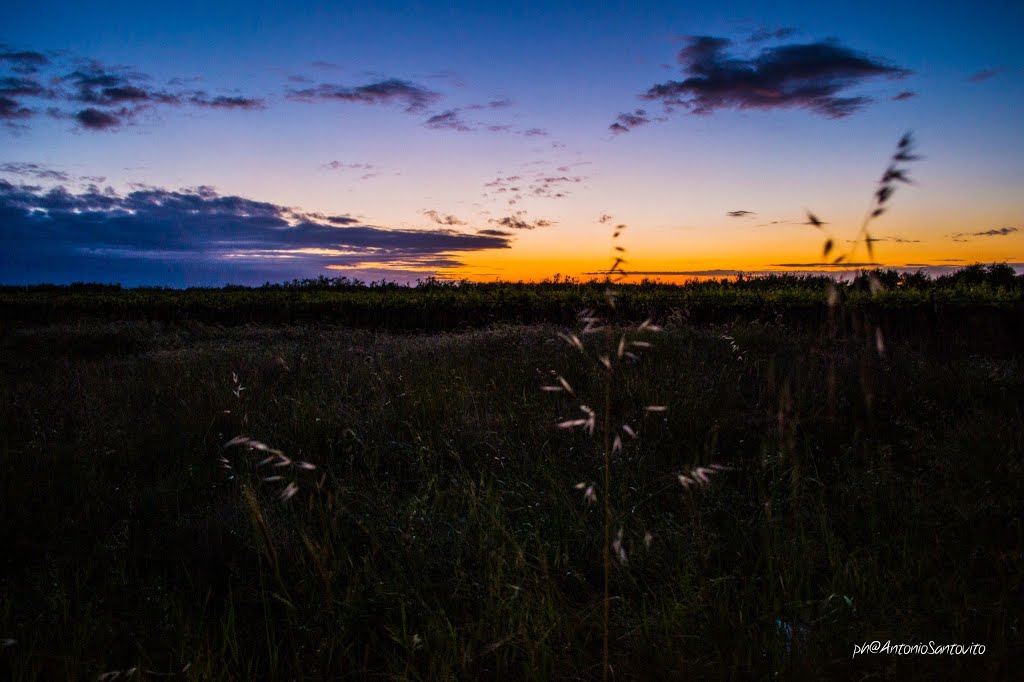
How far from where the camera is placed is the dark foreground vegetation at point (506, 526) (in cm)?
201

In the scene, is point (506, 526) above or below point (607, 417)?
below

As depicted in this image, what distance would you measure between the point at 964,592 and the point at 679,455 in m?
2.10

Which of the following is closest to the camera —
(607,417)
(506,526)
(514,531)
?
(607,417)

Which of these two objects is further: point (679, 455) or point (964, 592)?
point (679, 455)

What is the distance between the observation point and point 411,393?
5.31 m

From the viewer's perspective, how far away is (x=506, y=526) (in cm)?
292

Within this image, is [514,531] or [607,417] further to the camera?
[514,531]

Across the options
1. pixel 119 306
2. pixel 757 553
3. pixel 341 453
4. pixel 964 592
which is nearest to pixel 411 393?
pixel 341 453

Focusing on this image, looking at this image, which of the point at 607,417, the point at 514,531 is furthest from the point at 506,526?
the point at 607,417

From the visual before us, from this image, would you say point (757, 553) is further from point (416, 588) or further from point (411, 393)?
point (411, 393)

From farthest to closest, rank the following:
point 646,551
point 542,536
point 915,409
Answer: point 915,409 → point 542,536 → point 646,551

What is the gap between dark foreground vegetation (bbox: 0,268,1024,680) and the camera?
2.01 metres

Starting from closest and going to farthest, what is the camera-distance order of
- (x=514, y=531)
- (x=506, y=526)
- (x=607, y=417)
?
(x=607, y=417) → (x=514, y=531) → (x=506, y=526)

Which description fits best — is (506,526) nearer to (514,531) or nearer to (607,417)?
(514,531)
